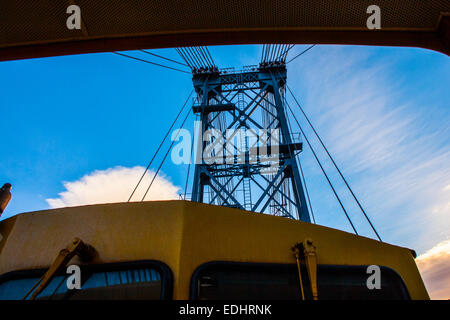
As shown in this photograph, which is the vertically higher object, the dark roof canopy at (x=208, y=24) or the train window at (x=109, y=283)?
the dark roof canopy at (x=208, y=24)

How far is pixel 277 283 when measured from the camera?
220cm

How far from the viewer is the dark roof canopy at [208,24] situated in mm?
3645

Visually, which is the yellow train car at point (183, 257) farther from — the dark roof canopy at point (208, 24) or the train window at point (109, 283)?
the dark roof canopy at point (208, 24)

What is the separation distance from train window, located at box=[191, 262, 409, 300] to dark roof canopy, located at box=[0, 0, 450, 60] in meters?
3.49

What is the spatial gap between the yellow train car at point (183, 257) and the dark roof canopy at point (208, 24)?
313 cm

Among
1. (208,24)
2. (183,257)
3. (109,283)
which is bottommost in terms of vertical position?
(109,283)

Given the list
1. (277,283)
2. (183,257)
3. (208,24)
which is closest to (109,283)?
(183,257)

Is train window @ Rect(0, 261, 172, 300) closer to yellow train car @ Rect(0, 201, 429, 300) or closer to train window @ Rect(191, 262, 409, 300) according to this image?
yellow train car @ Rect(0, 201, 429, 300)

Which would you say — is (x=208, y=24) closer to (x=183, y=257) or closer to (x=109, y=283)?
(x=183, y=257)

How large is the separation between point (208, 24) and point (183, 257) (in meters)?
3.65

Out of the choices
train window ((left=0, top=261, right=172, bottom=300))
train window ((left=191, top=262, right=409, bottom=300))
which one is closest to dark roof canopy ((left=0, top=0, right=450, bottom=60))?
train window ((left=191, top=262, right=409, bottom=300))

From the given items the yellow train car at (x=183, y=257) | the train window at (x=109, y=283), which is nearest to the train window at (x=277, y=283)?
the yellow train car at (x=183, y=257)
